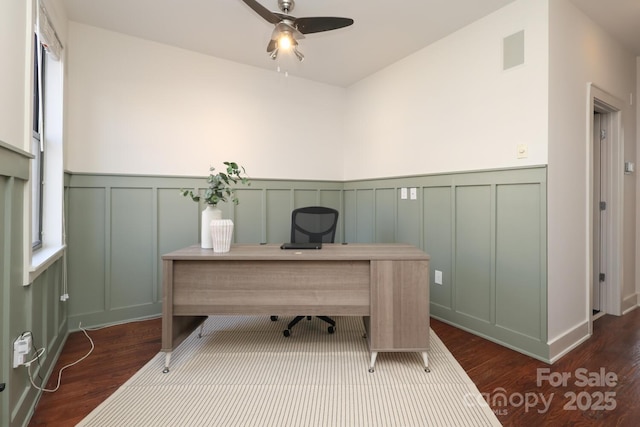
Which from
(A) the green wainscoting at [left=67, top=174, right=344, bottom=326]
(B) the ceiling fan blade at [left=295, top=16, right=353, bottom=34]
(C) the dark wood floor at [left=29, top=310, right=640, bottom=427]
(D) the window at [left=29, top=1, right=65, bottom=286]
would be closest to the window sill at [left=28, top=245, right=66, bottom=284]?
(D) the window at [left=29, top=1, right=65, bottom=286]

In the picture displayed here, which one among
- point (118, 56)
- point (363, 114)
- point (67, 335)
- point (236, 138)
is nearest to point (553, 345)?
point (363, 114)

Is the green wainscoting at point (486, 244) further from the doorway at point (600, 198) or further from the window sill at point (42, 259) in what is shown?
the window sill at point (42, 259)

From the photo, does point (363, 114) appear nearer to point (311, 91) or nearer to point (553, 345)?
point (311, 91)

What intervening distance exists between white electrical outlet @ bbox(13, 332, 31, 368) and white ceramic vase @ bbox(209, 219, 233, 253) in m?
1.06

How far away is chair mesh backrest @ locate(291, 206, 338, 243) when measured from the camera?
2.93 metres

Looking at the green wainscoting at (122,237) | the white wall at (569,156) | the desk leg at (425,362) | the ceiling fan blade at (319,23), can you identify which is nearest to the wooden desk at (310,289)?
the desk leg at (425,362)

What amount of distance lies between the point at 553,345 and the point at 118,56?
14.8 ft

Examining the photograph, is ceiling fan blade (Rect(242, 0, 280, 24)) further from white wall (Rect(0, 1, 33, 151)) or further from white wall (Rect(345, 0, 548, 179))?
white wall (Rect(345, 0, 548, 179))

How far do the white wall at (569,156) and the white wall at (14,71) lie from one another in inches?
128

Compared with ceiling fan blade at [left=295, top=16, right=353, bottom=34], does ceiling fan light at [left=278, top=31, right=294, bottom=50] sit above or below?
below

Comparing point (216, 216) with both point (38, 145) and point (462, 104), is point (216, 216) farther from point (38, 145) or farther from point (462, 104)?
point (462, 104)

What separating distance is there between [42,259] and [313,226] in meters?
1.97

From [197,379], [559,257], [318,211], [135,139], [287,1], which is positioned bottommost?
[197,379]

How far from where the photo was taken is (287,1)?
237 cm
